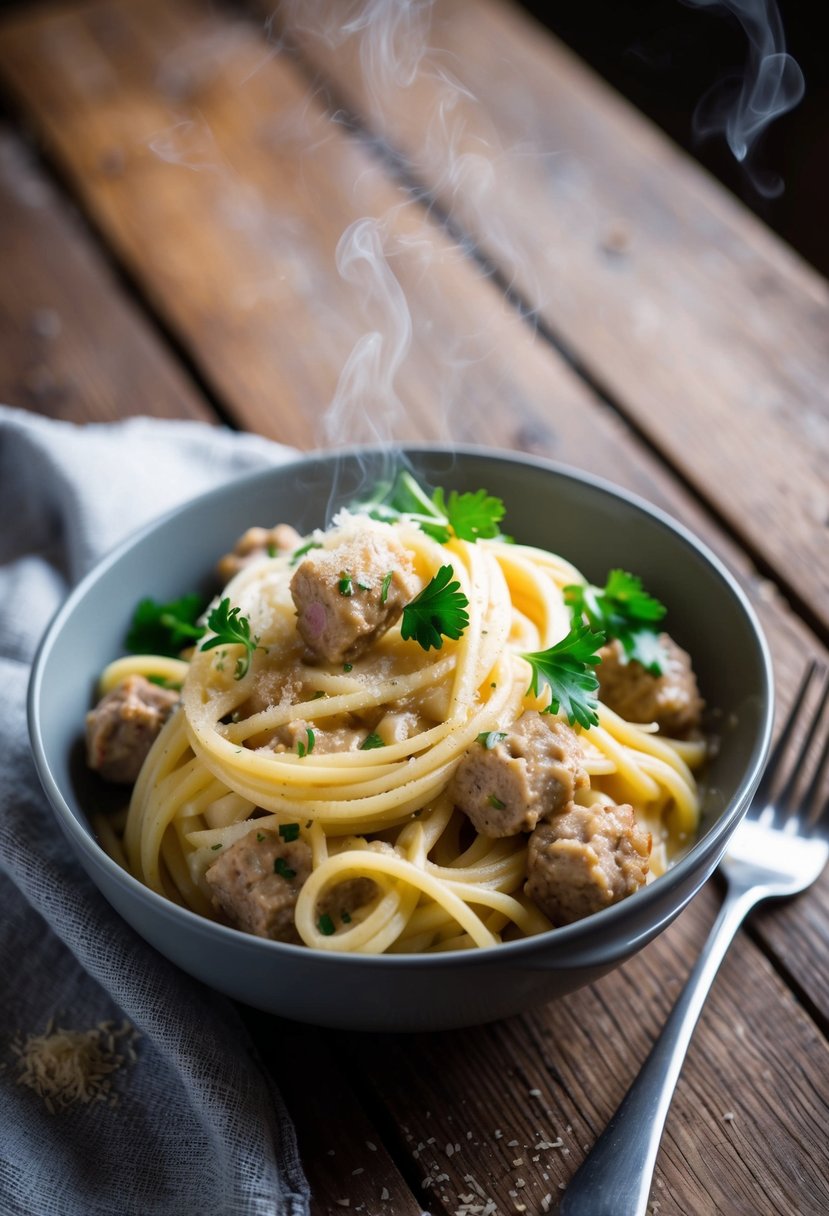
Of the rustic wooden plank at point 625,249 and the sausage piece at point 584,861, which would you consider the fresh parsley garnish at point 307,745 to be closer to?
the sausage piece at point 584,861

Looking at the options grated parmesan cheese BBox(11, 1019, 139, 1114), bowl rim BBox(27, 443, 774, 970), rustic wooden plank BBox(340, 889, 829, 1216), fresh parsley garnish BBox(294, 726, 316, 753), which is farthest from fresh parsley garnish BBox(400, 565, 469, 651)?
grated parmesan cheese BBox(11, 1019, 139, 1114)

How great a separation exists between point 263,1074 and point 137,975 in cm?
33

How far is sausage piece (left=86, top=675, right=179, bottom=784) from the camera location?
2.69m

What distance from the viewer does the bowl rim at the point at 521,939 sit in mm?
2086

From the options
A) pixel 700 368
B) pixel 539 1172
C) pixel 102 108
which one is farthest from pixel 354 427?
pixel 102 108

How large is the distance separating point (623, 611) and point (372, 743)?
2.41 feet

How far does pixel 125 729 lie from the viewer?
2688mm

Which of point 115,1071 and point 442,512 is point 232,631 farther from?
point 115,1071

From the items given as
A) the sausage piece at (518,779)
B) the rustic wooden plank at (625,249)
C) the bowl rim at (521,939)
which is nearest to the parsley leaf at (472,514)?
the bowl rim at (521,939)

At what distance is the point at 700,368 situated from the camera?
13.8 ft

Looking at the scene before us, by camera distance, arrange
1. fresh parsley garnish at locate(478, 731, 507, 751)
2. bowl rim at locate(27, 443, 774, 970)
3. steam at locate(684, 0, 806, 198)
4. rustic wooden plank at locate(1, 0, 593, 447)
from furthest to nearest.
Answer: rustic wooden plank at locate(1, 0, 593, 447) < steam at locate(684, 0, 806, 198) < fresh parsley garnish at locate(478, 731, 507, 751) < bowl rim at locate(27, 443, 774, 970)

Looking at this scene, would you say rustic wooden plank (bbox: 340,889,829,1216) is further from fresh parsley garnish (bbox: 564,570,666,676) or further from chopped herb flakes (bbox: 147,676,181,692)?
chopped herb flakes (bbox: 147,676,181,692)

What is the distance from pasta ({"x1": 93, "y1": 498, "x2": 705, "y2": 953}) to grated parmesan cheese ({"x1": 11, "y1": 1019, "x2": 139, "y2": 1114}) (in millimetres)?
371

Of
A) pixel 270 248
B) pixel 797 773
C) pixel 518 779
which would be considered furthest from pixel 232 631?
pixel 270 248
